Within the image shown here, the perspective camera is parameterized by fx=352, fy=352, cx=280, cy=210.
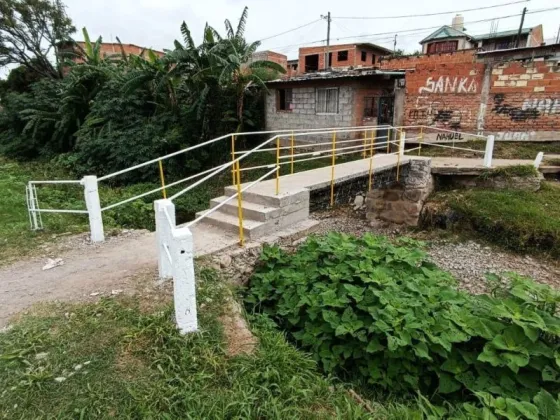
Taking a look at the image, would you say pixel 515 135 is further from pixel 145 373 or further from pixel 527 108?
pixel 145 373

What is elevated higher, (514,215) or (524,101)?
(524,101)

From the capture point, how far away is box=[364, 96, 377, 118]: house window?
12.5 m

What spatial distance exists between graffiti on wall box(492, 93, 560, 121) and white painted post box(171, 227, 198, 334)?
459 inches

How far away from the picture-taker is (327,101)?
12.9 metres

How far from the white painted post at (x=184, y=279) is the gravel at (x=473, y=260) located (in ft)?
10.9

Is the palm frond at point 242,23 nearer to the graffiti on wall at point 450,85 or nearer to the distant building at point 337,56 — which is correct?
the graffiti on wall at point 450,85

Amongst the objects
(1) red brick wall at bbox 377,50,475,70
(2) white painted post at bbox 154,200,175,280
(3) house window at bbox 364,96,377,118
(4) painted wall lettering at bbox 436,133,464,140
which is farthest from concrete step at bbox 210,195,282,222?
(1) red brick wall at bbox 377,50,475,70

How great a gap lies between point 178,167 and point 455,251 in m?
9.27

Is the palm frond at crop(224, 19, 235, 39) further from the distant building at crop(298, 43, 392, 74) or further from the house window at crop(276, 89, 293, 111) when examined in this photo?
the distant building at crop(298, 43, 392, 74)

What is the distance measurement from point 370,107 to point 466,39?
20.9 m

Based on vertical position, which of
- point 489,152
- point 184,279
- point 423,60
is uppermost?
point 423,60

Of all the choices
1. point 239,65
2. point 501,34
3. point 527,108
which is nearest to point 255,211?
point 239,65

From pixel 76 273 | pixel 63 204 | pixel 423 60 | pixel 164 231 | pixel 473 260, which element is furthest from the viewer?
pixel 423 60

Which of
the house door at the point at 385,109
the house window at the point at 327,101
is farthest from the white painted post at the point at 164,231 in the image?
the house door at the point at 385,109
